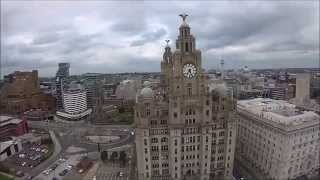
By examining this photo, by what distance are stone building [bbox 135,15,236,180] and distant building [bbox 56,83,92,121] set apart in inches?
4273

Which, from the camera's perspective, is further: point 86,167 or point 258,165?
point 86,167

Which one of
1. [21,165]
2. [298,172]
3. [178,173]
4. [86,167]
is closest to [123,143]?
[86,167]

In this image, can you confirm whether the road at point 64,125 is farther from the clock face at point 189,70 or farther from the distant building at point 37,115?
the clock face at point 189,70

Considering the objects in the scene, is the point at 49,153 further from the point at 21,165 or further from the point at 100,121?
the point at 100,121

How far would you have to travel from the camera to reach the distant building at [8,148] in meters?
104

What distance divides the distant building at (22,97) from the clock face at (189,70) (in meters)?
144

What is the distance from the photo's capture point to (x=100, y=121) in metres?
160

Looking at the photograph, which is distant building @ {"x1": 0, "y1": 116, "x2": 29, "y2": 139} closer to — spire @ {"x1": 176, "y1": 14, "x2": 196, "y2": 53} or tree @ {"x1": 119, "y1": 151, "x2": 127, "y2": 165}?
tree @ {"x1": 119, "y1": 151, "x2": 127, "y2": 165}

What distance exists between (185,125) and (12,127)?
304 feet

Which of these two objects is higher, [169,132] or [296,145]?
[169,132]

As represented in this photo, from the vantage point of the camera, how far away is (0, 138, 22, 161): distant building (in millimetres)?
104431

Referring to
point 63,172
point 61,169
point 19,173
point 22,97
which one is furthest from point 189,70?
point 22,97

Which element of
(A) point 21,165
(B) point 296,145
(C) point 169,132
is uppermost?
(C) point 169,132

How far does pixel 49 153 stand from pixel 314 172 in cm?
8690
